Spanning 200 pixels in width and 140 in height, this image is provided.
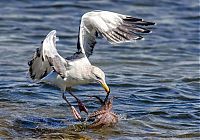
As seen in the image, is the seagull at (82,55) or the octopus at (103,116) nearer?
the seagull at (82,55)

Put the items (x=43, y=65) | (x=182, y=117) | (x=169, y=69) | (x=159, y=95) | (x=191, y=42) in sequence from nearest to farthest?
(x=43, y=65), (x=182, y=117), (x=159, y=95), (x=169, y=69), (x=191, y=42)

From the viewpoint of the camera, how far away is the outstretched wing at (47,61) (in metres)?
7.49

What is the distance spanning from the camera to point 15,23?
571 inches

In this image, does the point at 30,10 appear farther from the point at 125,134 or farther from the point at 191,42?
the point at 125,134

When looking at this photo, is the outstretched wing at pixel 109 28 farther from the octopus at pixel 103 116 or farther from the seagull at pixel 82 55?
the octopus at pixel 103 116

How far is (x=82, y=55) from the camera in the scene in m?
8.27

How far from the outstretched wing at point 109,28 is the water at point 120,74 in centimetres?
94

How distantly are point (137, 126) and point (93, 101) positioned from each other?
3.80 feet

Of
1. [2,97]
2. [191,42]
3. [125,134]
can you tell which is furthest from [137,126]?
[191,42]

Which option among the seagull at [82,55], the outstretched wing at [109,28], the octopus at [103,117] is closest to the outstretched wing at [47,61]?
the seagull at [82,55]

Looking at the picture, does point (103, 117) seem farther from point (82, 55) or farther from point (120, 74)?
point (120, 74)

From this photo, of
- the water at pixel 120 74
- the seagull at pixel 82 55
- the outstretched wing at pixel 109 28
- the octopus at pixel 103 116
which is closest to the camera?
the seagull at pixel 82 55

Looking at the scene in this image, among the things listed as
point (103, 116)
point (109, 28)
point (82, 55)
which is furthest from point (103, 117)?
point (109, 28)

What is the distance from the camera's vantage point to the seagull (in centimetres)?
764
